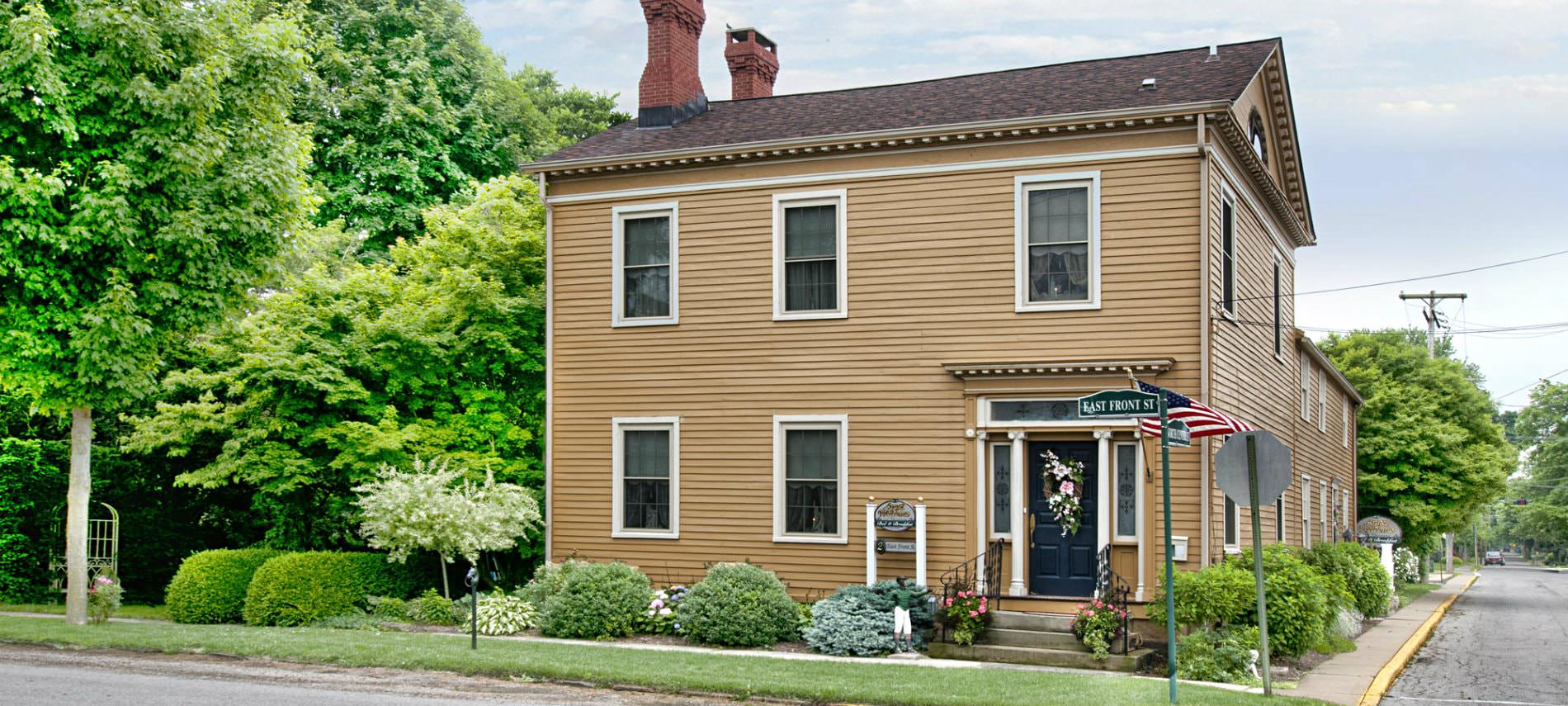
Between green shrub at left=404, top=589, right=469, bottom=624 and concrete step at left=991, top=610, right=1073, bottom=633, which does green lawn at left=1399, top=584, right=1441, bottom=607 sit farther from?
green shrub at left=404, top=589, right=469, bottom=624

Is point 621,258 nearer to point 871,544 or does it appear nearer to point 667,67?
point 667,67

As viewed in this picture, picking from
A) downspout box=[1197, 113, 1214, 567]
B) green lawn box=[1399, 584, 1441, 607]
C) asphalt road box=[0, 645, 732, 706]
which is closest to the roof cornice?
downspout box=[1197, 113, 1214, 567]

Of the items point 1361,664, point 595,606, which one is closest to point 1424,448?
point 1361,664

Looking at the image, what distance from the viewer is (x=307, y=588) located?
65.2 ft

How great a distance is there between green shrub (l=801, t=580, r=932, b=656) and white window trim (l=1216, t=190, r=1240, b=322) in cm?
577

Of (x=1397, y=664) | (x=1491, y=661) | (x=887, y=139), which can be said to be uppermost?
(x=887, y=139)

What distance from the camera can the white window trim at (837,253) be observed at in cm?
1945

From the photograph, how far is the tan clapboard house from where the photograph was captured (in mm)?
17641

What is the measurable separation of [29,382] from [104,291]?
5.34 ft

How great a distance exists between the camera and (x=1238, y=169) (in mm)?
19406

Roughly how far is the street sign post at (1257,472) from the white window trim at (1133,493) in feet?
15.2

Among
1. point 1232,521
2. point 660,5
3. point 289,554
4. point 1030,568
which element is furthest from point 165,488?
point 1232,521

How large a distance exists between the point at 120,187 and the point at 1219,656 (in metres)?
14.9

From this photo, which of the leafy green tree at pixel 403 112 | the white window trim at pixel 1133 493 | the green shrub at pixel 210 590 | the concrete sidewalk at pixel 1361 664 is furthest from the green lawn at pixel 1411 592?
the leafy green tree at pixel 403 112
